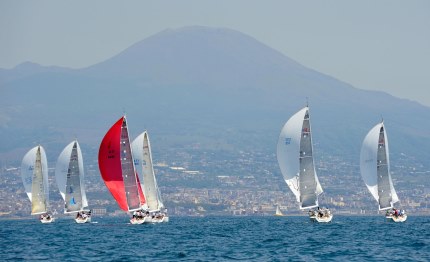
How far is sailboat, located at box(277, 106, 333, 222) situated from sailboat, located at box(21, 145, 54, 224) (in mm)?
35741

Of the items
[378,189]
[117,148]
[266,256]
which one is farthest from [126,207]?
[266,256]

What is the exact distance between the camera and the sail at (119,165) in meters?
87.1

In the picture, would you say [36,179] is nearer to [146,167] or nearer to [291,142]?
[146,167]

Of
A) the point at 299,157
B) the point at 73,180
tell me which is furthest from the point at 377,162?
the point at 73,180

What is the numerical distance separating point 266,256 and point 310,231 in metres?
26.3

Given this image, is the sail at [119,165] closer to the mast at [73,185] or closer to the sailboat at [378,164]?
the mast at [73,185]

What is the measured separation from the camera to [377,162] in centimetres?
9462

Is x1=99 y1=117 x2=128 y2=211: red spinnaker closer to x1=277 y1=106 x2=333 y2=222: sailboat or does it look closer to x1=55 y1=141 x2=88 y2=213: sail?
x1=277 y1=106 x2=333 y2=222: sailboat

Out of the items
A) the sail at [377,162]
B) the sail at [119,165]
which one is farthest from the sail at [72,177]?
the sail at [377,162]

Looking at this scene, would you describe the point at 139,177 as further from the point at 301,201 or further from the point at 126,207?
the point at 301,201

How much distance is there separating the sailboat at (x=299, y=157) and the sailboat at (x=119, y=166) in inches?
513

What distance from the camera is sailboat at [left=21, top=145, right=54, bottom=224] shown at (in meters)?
114

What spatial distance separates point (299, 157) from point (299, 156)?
3.3 inches

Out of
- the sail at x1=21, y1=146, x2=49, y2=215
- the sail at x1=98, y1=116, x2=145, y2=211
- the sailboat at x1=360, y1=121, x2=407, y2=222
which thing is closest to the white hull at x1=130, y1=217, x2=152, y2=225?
the sail at x1=98, y1=116, x2=145, y2=211
